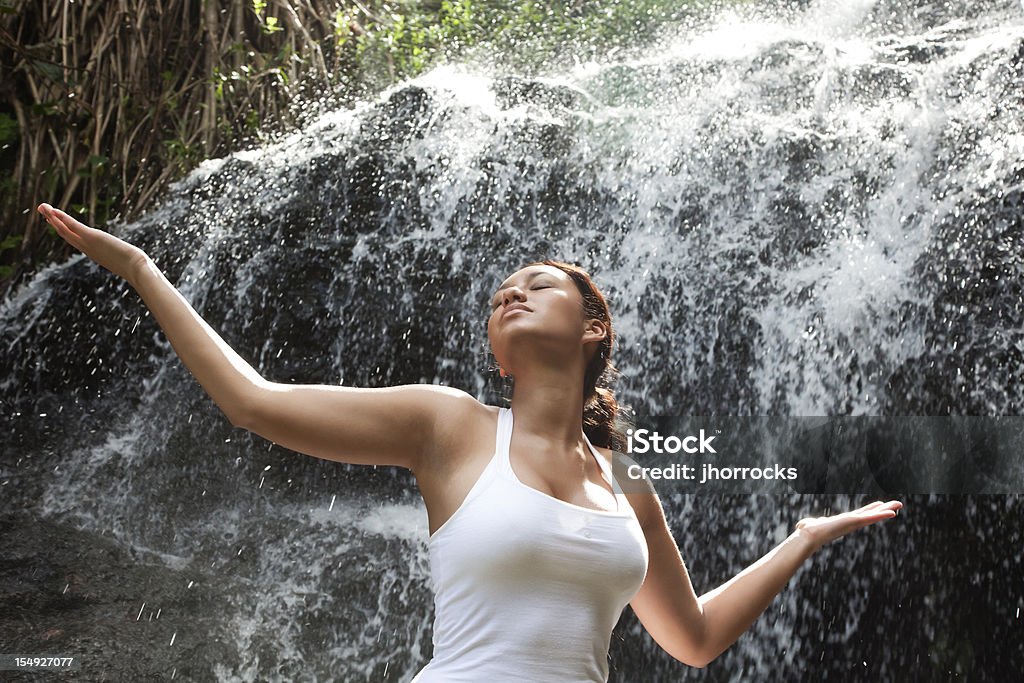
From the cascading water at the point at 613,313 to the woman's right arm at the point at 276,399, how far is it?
186 centimetres

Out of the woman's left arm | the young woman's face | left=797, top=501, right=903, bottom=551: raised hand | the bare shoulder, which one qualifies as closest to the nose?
the young woman's face

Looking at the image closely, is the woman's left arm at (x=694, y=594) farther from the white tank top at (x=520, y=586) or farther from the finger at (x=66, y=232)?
the finger at (x=66, y=232)

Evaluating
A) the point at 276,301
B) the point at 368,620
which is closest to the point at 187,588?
the point at 368,620

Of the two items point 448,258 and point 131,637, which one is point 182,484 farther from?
point 448,258

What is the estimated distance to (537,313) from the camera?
943 mm

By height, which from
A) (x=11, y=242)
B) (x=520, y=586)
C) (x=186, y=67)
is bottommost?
(x=520, y=586)

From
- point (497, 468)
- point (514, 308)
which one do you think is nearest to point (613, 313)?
point (514, 308)

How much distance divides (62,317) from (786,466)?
6.82 ft

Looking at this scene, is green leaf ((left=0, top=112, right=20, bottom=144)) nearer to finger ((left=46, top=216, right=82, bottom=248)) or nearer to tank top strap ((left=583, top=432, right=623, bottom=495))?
finger ((left=46, top=216, right=82, bottom=248))

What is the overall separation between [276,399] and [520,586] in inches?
9.5

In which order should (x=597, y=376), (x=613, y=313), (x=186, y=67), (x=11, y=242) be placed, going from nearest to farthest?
(x=597, y=376)
(x=613, y=313)
(x=11, y=242)
(x=186, y=67)

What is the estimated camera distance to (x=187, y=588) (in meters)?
2.60

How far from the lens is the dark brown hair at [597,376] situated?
1.01m

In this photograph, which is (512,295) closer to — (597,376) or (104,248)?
(597,376)
